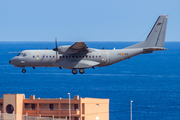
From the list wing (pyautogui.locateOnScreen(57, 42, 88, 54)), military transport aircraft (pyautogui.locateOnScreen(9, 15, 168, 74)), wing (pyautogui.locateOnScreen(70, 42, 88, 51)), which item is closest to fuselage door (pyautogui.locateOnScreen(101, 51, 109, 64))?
military transport aircraft (pyautogui.locateOnScreen(9, 15, 168, 74))

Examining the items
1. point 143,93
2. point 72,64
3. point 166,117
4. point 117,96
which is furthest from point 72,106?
point 143,93

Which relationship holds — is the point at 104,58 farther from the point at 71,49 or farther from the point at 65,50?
the point at 65,50

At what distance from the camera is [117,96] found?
165500 mm

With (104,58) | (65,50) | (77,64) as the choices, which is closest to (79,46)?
(65,50)

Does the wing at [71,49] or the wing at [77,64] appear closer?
the wing at [71,49]

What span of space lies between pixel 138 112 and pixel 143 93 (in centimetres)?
3715

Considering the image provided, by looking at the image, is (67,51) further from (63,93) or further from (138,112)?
(63,93)

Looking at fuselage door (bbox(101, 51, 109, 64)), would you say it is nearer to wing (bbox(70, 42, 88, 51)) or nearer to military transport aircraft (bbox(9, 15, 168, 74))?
military transport aircraft (bbox(9, 15, 168, 74))

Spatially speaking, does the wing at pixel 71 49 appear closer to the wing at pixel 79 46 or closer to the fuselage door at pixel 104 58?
the wing at pixel 79 46
